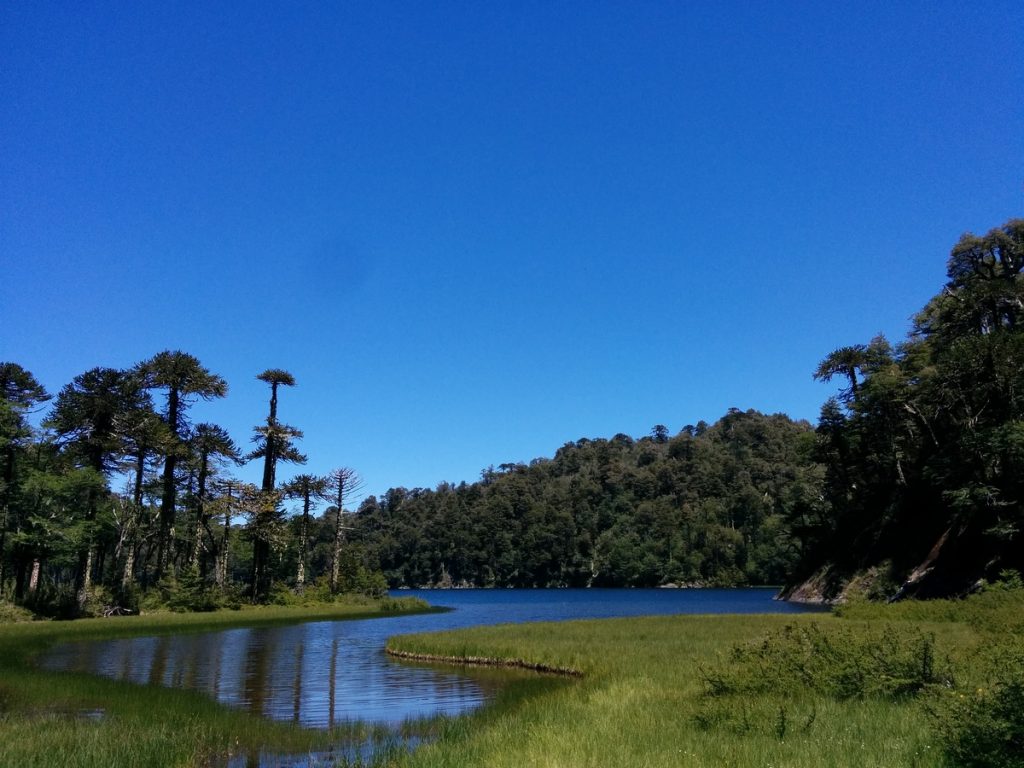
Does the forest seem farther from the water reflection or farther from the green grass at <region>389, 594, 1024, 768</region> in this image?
the green grass at <region>389, 594, 1024, 768</region>

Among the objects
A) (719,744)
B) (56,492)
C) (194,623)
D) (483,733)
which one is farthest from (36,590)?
(719,744)

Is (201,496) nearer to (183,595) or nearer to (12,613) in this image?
(183,595)

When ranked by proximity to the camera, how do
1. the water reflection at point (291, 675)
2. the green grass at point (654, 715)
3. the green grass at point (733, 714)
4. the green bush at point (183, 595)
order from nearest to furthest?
the green grass at point (733, 714), the green grass at point (654, 715), the water reflection at point (291, 675), the green bush at point (183, 595)

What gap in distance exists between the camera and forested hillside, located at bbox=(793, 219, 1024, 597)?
46.9 metres

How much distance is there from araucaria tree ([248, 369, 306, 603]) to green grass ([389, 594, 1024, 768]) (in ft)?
152

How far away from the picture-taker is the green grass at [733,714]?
10609 millimetres

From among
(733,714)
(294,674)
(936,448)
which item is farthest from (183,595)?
(936,448)

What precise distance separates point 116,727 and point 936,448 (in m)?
65.4

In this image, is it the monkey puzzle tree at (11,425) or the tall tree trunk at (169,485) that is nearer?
the monkey puzzle tree at (11,425)

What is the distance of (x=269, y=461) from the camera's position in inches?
2682

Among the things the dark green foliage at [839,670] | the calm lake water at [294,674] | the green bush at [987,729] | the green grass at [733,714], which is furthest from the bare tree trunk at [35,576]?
the green bush at [987,729]

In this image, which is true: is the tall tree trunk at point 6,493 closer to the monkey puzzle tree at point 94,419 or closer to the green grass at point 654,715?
the monkey puzzle tree at point 94,419

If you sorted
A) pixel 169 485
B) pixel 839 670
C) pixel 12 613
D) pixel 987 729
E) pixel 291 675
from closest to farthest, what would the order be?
pixel 987 729 → pixel 839 670 → pixel 291 675 → pixel 12 613 → pixel 169 485

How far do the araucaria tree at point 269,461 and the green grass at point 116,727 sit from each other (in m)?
37.0
